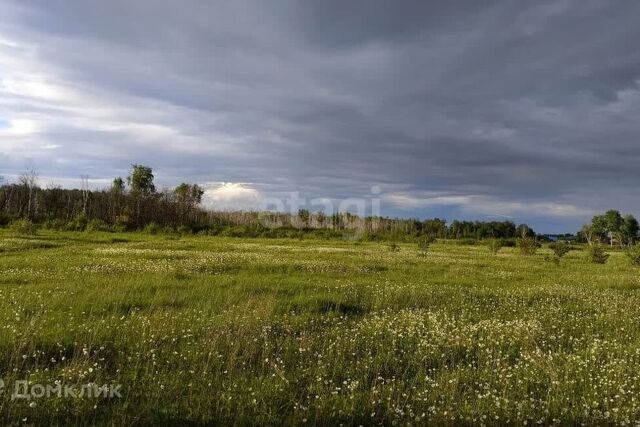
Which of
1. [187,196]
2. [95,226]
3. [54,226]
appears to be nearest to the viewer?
[54,226]

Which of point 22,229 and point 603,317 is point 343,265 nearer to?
point 603,317

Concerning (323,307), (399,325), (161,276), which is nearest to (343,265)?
(161,276)

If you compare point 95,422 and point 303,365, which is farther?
point 303,365

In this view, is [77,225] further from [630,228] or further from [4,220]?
[630,228]

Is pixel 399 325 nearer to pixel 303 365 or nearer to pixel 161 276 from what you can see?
pixel 303 365

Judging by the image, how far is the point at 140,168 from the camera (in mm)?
117188

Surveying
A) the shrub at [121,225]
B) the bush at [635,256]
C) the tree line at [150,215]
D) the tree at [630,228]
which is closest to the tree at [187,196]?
the tree line at [150,215]

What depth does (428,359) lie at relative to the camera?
29.7 ft

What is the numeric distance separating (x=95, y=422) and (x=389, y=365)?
5.01 m

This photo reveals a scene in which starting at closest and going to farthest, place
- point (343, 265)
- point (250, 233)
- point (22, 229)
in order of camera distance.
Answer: point (343, 265)
point (22, 229)
point (250, 233)

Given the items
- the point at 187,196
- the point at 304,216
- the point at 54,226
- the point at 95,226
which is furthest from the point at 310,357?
the point at 304,216

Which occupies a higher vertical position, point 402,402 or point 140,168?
point 140,168

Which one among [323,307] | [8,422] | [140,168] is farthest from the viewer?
[140,168]

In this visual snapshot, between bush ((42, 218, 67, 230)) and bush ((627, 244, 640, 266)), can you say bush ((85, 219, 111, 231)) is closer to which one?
bush ((42, 218, 67, 230))
